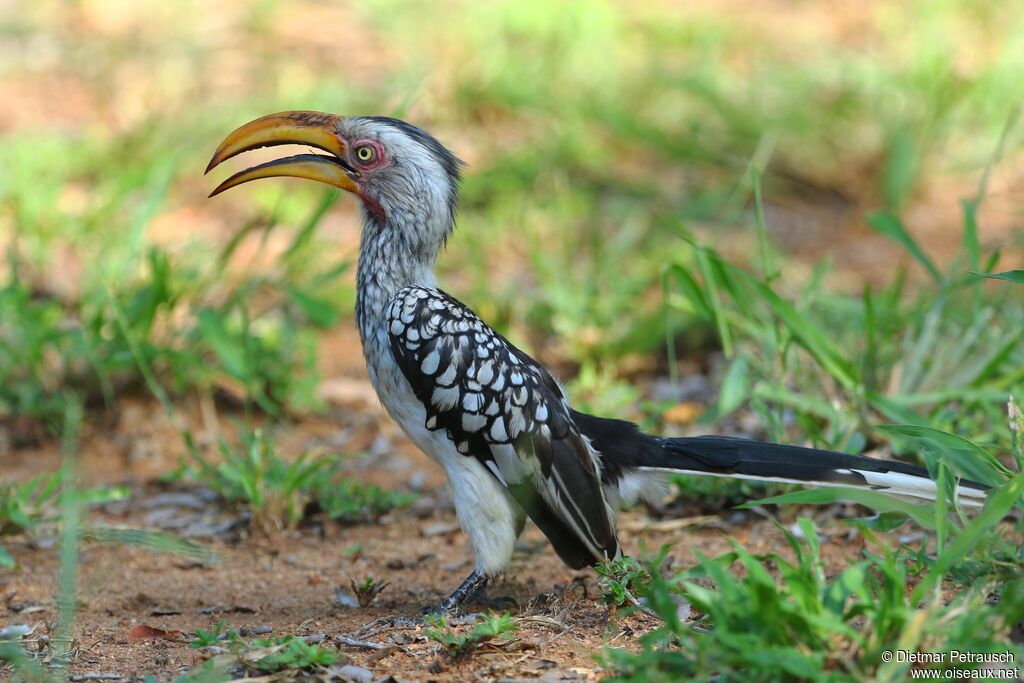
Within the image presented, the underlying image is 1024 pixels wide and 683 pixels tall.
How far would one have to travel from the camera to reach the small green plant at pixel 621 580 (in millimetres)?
3062

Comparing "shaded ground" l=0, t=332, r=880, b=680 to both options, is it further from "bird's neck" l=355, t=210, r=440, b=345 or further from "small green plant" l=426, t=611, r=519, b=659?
"bird's neck" l=355, t=210, r=440, b=345

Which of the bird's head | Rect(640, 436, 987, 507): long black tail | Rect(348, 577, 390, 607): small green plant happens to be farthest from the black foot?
the bird's head

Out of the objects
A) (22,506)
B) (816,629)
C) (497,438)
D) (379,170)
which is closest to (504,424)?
(497,438)

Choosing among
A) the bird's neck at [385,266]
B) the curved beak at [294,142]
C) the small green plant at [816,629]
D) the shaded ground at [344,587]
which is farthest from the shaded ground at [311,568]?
the curved beak at [294,142]

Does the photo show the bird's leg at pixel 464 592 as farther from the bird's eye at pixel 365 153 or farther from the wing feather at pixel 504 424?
the bird's eye at pixel 365 153

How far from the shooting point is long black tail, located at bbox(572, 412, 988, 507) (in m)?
3.13

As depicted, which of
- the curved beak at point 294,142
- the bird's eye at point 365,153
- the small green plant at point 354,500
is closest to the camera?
the curved beak at point 294,142

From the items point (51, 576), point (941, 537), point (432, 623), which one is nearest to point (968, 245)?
point (941, 537)

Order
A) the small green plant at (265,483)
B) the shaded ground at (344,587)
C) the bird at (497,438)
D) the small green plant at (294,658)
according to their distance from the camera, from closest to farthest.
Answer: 1. the small green plant at (294,658)
2. the shaded ground at (344,587)
3. the bird at (497,438)
4. the small green plant at (265,483)

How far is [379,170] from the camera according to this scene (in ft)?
12.4

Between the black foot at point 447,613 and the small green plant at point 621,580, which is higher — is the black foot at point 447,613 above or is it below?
below

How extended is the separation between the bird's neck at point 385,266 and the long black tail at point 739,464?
0.74 meters

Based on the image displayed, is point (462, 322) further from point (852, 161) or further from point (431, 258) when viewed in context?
point (852, 161)

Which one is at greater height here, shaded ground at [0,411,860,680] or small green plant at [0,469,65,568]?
small green plant at [0,469,65,568]
